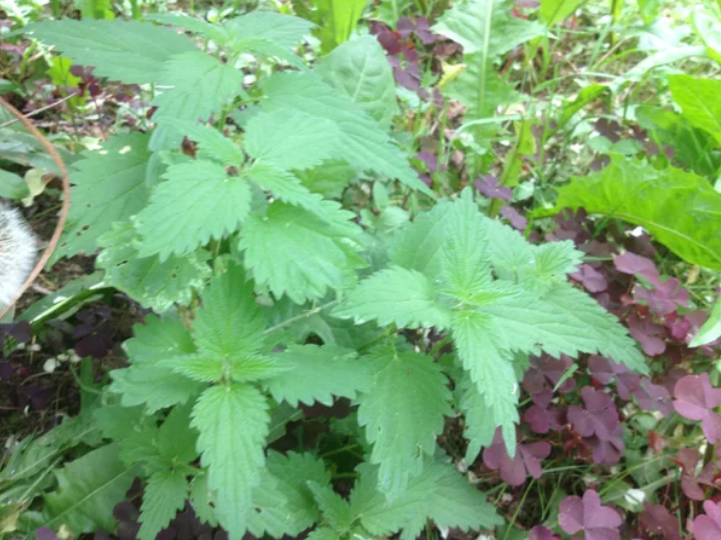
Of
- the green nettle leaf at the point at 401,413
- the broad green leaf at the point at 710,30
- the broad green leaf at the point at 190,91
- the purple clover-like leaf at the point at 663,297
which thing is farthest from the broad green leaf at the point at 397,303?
the broad green leaf at the point at 710,30

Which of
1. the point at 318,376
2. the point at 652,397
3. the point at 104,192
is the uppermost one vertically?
the point at 104,192

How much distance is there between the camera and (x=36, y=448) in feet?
4.81

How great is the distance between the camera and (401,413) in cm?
112

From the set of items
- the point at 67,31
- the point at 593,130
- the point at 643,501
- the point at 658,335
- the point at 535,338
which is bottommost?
the point at 643,501

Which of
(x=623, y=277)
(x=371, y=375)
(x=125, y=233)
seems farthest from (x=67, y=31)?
(x=623, y=277)

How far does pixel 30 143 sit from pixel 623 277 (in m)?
1.78

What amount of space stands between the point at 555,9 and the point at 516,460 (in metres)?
1.81

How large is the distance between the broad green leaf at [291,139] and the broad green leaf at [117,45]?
0.24m

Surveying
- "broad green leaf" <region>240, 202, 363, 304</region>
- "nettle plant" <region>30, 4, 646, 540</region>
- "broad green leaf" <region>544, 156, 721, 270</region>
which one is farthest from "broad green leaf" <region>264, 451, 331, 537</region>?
"broad green leaf" <region>544, 156, 721, 270</region>

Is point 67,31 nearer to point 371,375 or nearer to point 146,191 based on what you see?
point 146,191

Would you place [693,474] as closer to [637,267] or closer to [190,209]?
[637,267]

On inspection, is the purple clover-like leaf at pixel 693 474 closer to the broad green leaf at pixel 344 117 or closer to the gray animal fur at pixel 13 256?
the broad green leaf at pixel 344 117

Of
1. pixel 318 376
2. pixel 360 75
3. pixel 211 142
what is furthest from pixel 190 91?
pixel 360 75

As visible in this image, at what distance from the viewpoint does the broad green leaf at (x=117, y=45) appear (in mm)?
1221
